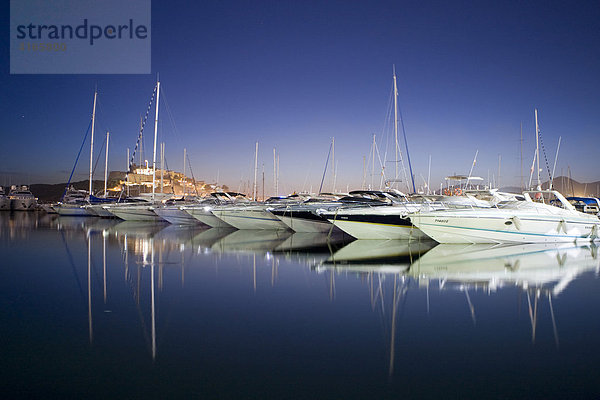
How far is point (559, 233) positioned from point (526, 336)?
12206mm

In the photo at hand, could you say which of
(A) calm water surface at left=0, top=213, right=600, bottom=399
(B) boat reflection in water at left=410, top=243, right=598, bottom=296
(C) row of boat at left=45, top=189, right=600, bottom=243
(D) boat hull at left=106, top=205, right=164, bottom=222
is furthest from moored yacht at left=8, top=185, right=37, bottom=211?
(B) boat reflection in water at left=410, top=243, right=598, bottom=296

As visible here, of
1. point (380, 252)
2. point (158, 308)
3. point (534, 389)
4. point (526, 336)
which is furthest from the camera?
point (380, 252)

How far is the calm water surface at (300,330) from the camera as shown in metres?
3.76

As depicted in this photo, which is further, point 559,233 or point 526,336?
point 559,233

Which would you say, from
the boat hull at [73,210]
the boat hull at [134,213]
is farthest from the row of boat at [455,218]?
the boat hull at [73,210]

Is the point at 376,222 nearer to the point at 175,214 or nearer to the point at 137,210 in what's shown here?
the point at 175,214

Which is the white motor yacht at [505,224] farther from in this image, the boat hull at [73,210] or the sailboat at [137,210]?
the boat hull at [73,210]

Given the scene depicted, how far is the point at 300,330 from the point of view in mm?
5422

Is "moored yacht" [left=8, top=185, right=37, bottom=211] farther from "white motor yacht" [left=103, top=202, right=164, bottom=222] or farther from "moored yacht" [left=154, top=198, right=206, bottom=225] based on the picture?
"moored yacht" [left=154, top=198, right=206, bottom=225]

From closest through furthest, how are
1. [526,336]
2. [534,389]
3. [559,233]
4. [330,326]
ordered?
[534,389]
[526,336]
[330,326]
[559,233]

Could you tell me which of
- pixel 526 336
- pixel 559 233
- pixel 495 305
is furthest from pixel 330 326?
pixel 559 233

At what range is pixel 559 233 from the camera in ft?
50.9

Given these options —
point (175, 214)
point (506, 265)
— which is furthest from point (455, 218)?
point (175, 214)

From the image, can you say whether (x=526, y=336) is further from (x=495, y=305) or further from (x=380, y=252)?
(x=380, y=252)
